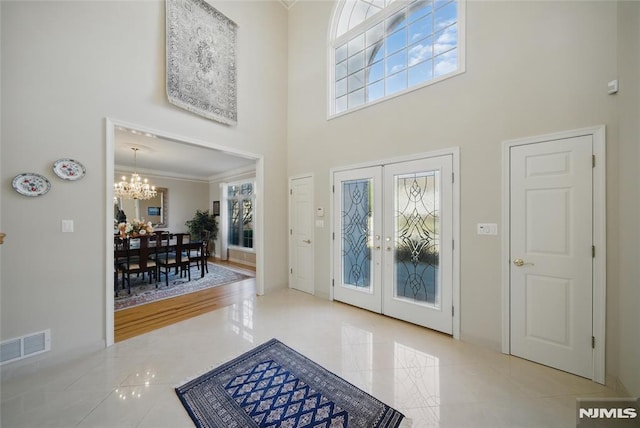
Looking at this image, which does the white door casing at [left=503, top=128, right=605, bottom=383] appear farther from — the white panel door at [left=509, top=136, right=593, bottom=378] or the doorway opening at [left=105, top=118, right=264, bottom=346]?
the doorway opening at [left=105, top=118, right=264, bottom=346]

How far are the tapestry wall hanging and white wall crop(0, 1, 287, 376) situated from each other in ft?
0.45

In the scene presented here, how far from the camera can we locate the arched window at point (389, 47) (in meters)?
2.77

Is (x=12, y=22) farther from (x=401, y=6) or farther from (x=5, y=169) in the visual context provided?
(x=401, y=6)

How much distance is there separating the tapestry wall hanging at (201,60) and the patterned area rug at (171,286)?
3014 mm

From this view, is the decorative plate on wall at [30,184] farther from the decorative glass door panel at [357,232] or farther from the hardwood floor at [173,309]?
the decorative glass door panel at [357,232]

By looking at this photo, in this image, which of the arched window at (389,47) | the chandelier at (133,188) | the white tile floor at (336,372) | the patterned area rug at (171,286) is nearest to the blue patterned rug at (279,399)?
the white tile floor at (336,372)

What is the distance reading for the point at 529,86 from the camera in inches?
86.6

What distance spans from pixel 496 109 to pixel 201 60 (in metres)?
3.62

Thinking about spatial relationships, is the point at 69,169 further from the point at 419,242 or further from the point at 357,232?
the point at 419,242

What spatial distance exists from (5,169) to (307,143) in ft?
10.8

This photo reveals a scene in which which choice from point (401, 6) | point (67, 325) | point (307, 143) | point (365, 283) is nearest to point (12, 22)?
point (67, 325)

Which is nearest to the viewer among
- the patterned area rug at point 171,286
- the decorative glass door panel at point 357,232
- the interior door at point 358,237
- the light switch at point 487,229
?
the light switch at point 487,229

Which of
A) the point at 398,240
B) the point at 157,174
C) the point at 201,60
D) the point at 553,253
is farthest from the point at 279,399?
the point at 157,174

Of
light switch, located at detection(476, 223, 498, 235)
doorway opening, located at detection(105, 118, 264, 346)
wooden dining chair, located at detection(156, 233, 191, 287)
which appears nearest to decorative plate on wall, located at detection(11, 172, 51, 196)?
doorway opening, located at detection(105, 118, 264, 346)
